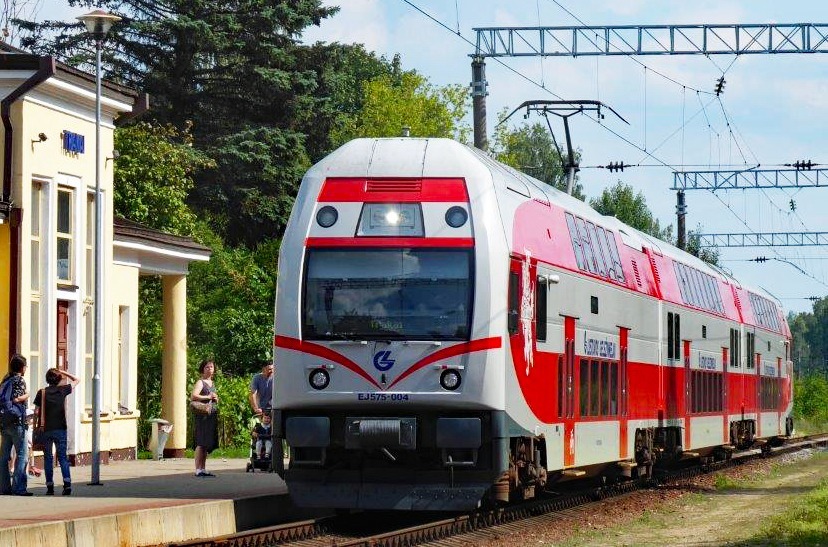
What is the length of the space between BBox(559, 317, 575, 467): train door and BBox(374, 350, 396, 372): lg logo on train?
3.76 metres

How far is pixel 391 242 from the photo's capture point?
18000 mm

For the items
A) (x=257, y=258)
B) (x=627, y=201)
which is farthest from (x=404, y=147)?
(x=627, y=201)

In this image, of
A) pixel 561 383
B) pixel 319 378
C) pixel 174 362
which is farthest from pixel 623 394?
pixel 174 362

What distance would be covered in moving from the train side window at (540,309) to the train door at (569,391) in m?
1.18

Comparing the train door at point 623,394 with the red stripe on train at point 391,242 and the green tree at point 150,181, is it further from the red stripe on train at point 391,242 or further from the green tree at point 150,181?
the green tree at point 150,181

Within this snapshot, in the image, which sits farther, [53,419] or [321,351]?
[53,419]

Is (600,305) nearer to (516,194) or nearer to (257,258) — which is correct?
(516,194)

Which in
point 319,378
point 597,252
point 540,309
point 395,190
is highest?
point 395,190

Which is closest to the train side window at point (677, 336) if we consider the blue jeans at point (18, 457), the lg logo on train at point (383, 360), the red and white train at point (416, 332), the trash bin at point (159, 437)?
the red and white train at point (416, 332)

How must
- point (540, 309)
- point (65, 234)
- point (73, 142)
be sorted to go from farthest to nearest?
1. point (73, 142)
2. point (65, 234)
3. point (540, 309)

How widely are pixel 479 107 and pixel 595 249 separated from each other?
6.28 meters

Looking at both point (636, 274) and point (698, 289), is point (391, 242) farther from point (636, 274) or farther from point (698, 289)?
point (698, 289)

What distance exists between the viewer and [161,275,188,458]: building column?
33594 millimetres

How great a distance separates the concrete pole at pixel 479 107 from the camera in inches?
1134
